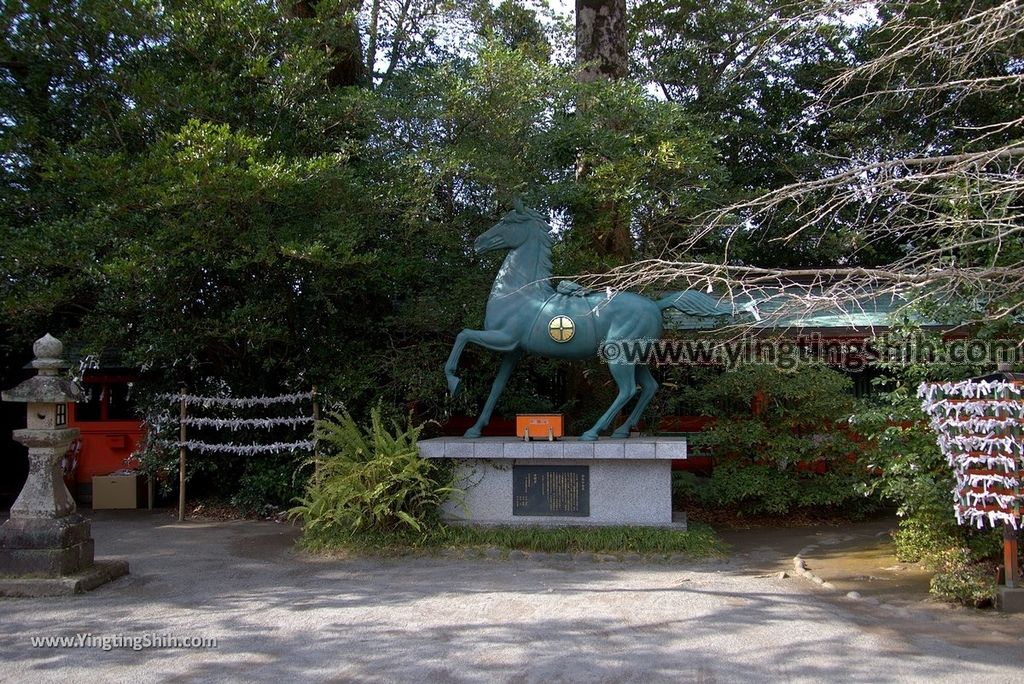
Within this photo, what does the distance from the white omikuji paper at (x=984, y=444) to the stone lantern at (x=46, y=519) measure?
7.38m

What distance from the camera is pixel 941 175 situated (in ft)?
19.1

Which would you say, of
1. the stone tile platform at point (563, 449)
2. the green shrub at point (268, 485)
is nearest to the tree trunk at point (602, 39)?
the stone tile platform at point (563, 449)

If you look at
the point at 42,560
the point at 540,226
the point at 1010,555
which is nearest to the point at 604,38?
the point at 540,226

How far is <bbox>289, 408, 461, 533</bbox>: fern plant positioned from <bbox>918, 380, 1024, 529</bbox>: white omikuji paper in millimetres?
4858

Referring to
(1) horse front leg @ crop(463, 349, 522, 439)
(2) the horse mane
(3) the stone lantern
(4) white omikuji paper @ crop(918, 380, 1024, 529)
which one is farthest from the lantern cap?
(4) white omikuji paper @ crop(918, 380, 1024, 529)

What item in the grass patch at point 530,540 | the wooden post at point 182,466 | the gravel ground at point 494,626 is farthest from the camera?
the wooden post at point 182,466

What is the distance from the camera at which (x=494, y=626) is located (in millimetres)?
5980

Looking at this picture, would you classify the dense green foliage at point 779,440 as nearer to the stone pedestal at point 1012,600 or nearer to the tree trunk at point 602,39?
the tree trunk at point 602,39

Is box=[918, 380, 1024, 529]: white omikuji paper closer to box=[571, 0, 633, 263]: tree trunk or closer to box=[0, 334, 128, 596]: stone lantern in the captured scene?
box=[571, 0, 633, 263]: tree trunk

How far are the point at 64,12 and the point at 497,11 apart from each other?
21.2ft

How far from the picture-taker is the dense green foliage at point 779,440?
33.5 feet

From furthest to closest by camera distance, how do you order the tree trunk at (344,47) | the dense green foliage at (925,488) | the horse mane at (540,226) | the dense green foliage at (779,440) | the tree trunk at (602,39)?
1. the tree trunk at (602,39)
2. the tree trunk at (344,47)
3. the dense green foliage at (779,440)
4. the horse mane at (540,226)
5. the dense green foliage at (925,488)

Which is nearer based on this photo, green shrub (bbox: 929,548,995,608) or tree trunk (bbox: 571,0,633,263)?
green shrub (bbox: 929,548,995,608)

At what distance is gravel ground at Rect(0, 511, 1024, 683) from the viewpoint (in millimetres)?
5055
